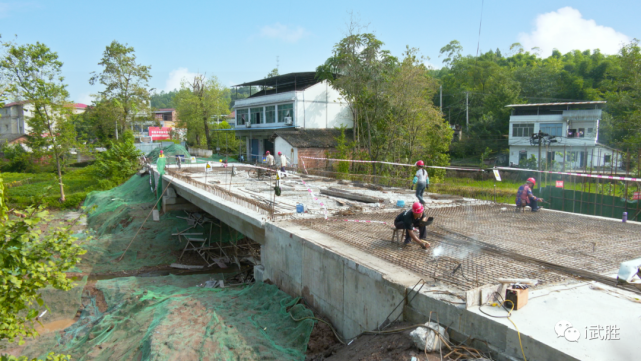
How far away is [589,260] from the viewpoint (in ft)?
25.4

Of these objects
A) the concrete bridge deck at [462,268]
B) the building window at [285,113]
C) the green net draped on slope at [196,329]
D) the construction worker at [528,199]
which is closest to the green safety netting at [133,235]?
the green net draped on slope at [196,329]

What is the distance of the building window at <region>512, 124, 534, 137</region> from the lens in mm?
41919

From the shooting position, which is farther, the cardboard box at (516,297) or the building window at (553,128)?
the building window at (553,128)

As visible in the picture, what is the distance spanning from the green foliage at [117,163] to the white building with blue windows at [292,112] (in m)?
12.3

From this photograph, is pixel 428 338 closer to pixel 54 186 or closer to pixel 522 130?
pixel 54 186

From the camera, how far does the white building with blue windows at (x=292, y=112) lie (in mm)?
36188

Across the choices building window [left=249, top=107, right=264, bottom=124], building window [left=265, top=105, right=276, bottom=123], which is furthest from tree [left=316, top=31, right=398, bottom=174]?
building window [left=249, top=107, right=264, bottom=124]

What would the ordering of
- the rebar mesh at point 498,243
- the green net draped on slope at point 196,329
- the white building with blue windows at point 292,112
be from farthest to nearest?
1. the white building with blue windows at point 292,112
2. the green net draped on slope at point 196,329
3. the rebar mesh at point 498,243

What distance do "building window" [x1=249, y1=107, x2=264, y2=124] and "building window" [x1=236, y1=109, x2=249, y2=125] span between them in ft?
3.37

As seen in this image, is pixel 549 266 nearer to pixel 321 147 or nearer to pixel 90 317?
pixel 90 317

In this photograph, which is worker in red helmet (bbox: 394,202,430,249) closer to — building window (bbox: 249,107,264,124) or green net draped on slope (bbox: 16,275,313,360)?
green net draped on slope (bbox: 16,275,313,360)

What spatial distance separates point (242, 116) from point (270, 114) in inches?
261

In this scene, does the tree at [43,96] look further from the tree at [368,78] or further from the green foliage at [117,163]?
the tree at [368,78]

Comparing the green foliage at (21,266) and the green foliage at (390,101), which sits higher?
the green foliage at (390,101)
